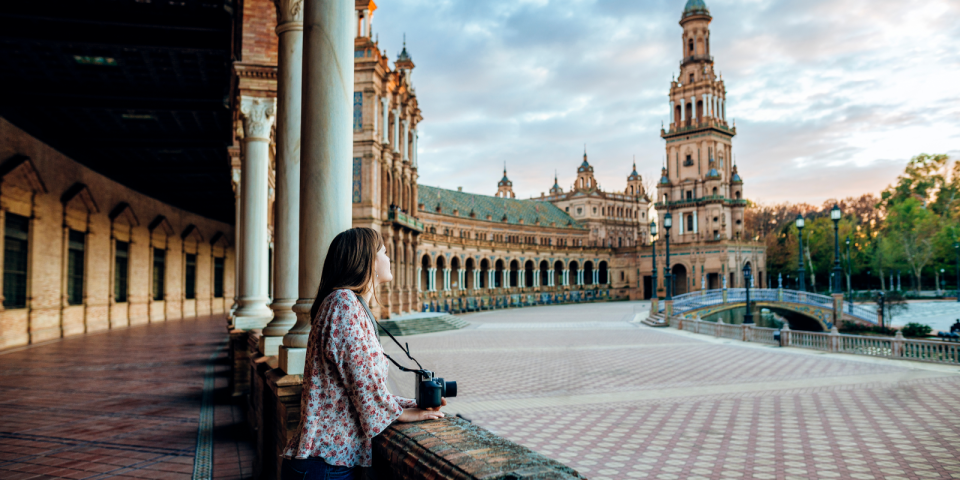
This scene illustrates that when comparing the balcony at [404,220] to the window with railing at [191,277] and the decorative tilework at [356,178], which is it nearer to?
the decorative tilework at [356,178]

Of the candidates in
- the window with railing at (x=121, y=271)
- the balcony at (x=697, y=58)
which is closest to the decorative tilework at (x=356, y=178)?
the window with railing at (x=121, y=271)

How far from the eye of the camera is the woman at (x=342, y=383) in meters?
2.32

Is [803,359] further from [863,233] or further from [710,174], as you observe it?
[863,233]

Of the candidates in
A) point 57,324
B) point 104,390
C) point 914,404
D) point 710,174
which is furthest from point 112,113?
point 710,174

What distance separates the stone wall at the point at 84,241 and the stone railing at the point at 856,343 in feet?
74.9

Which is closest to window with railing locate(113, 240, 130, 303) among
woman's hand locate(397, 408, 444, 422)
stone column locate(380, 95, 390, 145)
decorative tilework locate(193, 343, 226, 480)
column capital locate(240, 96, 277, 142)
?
stone column locate(380, 95, 390, 145)

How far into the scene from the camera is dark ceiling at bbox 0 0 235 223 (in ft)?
35.9

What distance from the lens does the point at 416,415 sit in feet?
8.35

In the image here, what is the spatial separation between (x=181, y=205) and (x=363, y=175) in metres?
10.9

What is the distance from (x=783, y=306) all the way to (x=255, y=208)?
36198 mm

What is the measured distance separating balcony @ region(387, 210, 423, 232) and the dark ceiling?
31.4 ft

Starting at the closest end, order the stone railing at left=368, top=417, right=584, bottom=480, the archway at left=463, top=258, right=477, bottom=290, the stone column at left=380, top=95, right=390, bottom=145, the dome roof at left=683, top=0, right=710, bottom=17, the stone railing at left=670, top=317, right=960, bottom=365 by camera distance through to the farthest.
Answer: the stone railing at left=368, top=417, right=584, bottom=480, the stone railing at left=670, top=317, right=960, bottom=365, the stone column at left=380, top=95, right=390, bottom=145, the archway at left=463, top=258, right=477, bottom=290, the dome roof at left=683, top=0, right=710, bottom=17

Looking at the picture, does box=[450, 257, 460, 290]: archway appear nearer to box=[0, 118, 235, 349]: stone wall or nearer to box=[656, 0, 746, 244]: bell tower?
box=[0, 118, 235, 349]: stone wall

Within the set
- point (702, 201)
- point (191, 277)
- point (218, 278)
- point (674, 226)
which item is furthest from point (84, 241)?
point (674, 226)
